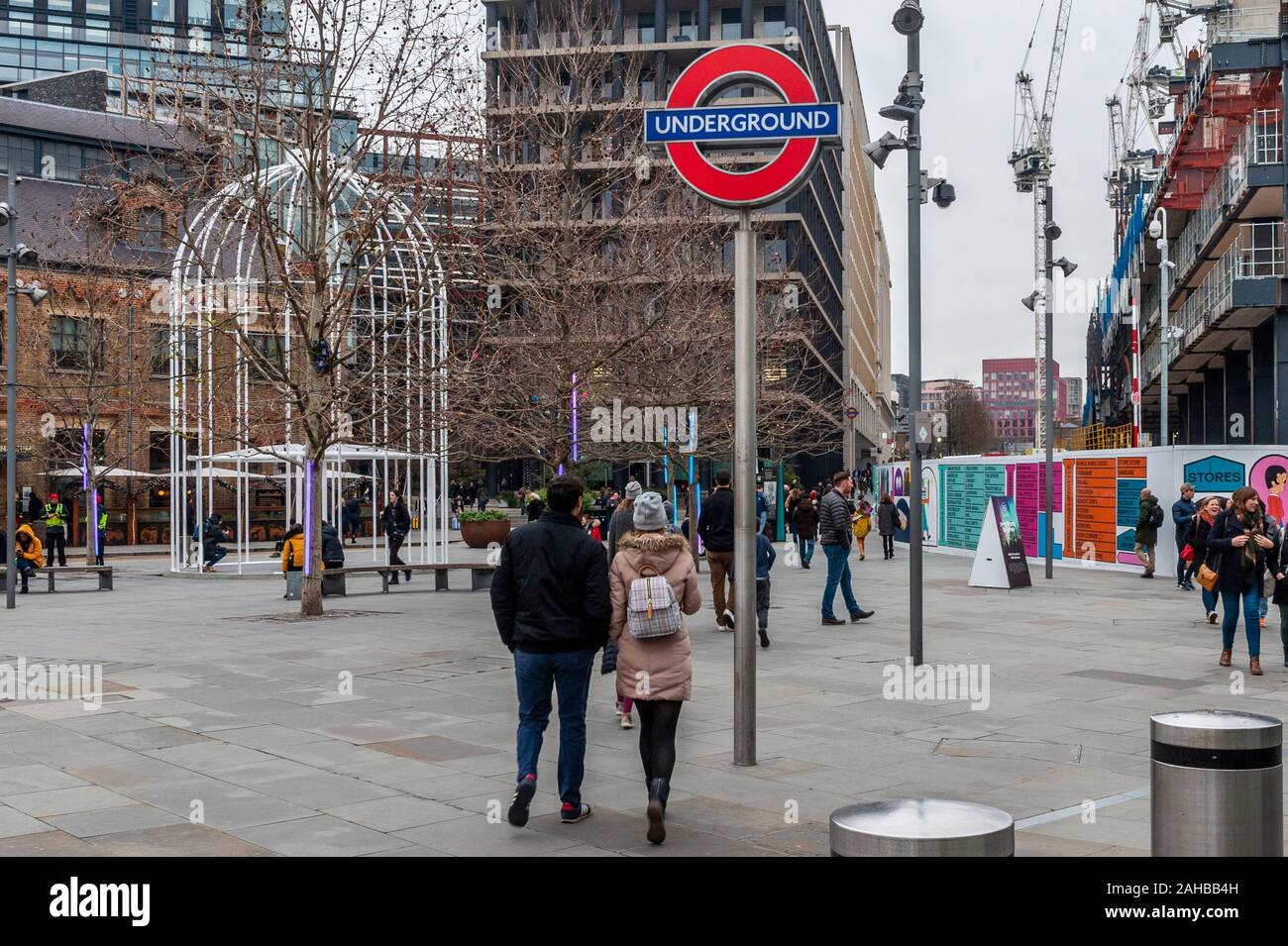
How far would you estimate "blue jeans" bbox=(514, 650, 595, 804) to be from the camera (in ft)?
22.4

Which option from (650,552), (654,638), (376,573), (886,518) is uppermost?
(650,552)

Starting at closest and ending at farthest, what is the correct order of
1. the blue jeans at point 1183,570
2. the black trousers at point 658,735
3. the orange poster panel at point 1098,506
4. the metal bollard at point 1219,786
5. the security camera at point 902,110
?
1. the metal bollard at point 1219,786
2. the black trousers at point 658,735
3. the security camera at point 902,110
4. the blue jeans at point 1183,570
5. the orange poster panel at point 1098,506

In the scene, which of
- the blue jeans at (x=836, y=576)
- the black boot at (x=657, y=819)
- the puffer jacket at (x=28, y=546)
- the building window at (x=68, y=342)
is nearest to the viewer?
the black boot at (x=657, y=819)

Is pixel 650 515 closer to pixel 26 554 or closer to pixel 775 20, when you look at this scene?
pixel 26 554

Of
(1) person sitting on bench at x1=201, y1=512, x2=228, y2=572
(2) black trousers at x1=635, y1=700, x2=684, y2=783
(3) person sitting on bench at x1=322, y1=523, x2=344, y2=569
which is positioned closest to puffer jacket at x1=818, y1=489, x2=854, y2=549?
(2) black trousers at x1=635, y1=700, x2=684, y2=783

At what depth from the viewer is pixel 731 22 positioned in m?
64.4

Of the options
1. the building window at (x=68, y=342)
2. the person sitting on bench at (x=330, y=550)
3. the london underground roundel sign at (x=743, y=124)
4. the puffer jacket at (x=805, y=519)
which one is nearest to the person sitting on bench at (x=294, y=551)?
the person sitting on bench at (x=330, y=550)

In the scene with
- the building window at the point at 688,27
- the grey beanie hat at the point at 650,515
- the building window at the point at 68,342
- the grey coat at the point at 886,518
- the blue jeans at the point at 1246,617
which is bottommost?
the blue jeans at the point at 1246,617

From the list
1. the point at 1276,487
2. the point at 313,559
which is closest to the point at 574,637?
the point at 313,559

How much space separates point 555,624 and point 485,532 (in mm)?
28438

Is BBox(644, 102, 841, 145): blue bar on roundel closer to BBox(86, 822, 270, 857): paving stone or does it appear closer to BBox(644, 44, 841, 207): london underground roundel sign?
BBox(644, 44, 841, 207): london underground roundel sign

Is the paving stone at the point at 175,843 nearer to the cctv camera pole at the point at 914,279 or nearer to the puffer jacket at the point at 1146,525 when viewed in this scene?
the cctv camera pole at the point at 914,279

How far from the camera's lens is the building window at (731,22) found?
6400 centimetres

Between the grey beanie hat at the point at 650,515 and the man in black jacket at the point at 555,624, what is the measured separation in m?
0.50
